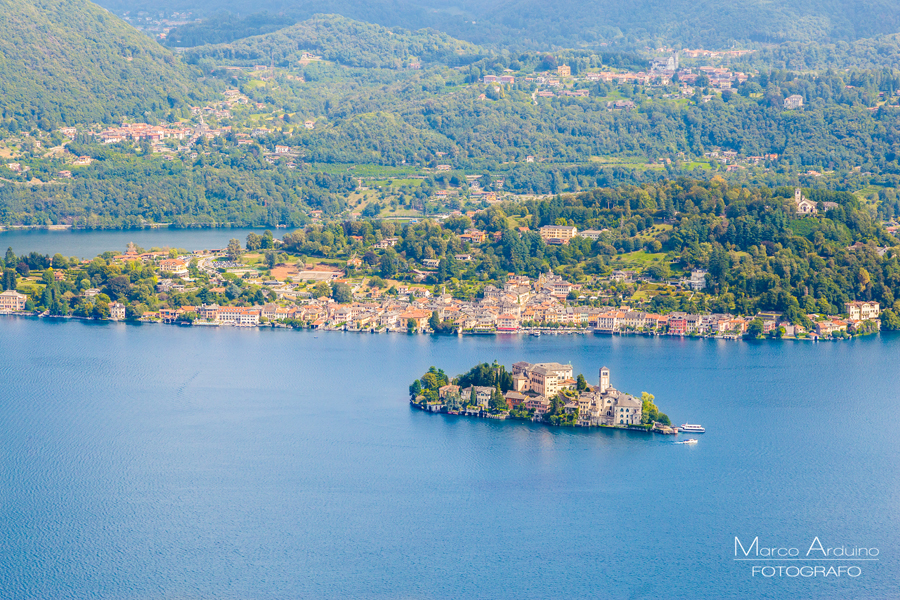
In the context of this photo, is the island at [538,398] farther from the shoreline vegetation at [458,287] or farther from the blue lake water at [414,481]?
the shoreline vegetation at [458,287]

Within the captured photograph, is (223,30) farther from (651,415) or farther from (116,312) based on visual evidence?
(651,415)

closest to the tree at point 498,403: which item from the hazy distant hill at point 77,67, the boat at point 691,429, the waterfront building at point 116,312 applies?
the boat at point 691,429

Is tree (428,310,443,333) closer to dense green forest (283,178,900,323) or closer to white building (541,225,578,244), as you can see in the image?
dense green forest (283,178,900,323)

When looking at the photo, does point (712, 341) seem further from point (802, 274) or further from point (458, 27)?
point (458, 27)

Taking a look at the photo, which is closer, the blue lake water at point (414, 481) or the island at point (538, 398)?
the blue lake water at point (414, 481)

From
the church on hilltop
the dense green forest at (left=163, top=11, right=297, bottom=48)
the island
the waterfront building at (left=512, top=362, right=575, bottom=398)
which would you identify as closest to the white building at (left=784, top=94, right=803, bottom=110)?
the church on hilltop

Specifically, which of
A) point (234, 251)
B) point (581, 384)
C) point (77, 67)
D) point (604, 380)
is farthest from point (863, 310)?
point (77, 67)
